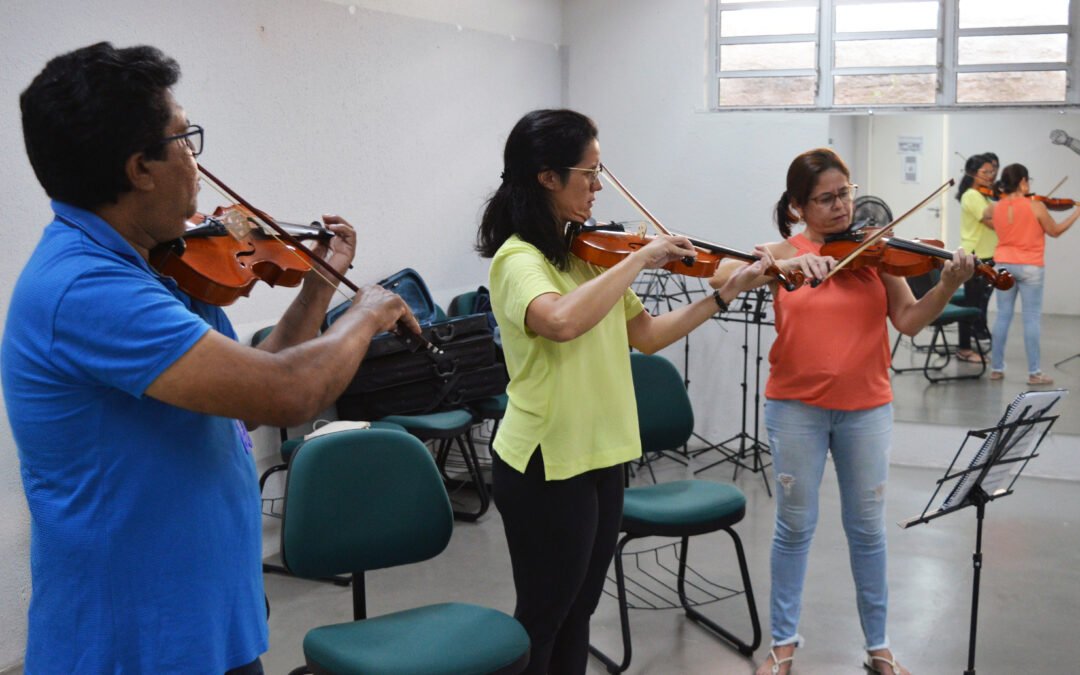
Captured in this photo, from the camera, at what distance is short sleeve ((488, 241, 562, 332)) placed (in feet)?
6.97

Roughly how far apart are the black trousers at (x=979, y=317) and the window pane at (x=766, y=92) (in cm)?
126

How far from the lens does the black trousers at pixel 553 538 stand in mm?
2176

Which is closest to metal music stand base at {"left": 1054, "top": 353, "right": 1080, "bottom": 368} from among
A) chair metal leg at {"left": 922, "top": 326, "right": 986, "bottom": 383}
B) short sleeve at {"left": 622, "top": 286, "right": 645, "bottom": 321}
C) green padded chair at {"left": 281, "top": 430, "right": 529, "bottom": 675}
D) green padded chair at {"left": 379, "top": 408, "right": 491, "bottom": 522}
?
chair metal leg at {"left": 922, "top": 326, "right": 986, "bottom": 383}

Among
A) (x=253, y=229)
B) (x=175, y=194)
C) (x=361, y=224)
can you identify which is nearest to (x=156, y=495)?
(x=175, y=194)

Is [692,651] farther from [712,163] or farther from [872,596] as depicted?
[712,163]

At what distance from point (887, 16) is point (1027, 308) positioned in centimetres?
162

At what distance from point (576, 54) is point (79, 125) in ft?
15.9

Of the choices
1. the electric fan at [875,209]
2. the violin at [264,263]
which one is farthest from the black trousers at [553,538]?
the electric fan at [875,209]

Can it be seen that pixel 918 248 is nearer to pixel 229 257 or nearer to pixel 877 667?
pixel 877 667

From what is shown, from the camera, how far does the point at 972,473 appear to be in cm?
256

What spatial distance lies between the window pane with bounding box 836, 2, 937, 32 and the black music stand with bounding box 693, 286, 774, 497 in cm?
145

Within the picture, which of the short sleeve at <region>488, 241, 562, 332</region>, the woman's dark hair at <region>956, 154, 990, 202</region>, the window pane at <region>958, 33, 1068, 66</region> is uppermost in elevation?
the window pane at <region>958, 33, 1068, 66</region>

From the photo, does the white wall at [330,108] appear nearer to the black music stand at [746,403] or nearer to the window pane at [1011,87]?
the black music stand at [746,403]

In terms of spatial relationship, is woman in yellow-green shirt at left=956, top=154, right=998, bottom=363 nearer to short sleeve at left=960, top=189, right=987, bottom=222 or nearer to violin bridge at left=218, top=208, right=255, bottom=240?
short sleeve at left=960, top=189, right=987, bottom=222
